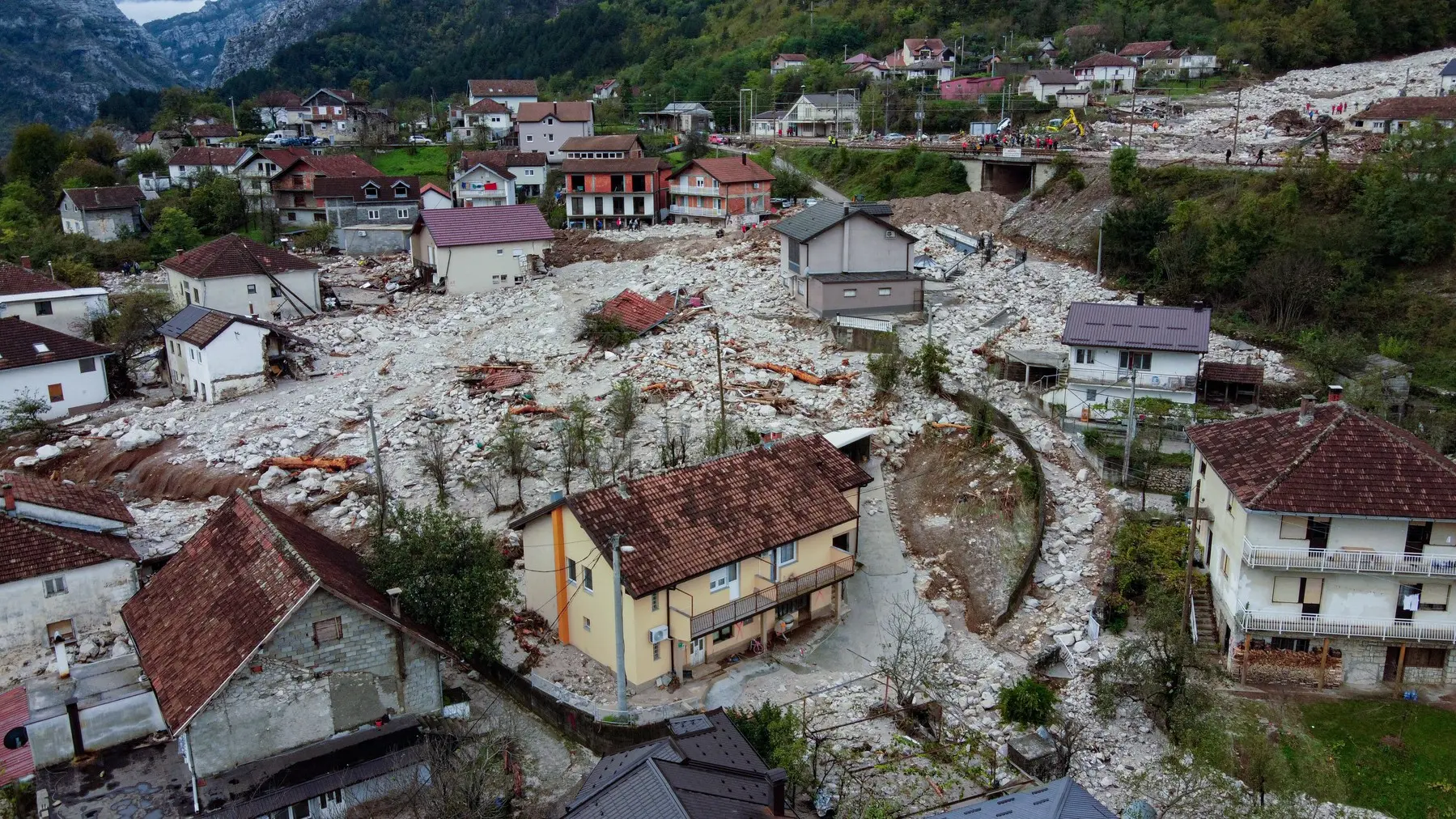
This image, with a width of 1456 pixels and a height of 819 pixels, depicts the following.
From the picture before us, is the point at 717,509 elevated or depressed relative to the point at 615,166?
depressed

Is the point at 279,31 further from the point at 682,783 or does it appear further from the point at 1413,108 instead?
the point at 682,783

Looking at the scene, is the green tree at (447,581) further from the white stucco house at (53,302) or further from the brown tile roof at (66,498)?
the white stucco house at (53,302)

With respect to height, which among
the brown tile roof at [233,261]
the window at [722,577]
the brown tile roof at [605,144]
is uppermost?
the brown tile roof at [605,144]

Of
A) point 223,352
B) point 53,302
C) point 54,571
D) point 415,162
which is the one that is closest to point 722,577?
point 54,571

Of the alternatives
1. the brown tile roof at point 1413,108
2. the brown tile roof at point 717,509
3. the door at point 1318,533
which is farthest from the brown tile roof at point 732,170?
the door at point 1318,533

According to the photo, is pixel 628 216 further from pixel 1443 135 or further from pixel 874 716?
pixel 874 716

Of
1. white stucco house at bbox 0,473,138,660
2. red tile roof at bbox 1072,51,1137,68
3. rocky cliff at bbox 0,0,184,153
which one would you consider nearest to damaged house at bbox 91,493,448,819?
white stucco house at bbox 0,473,138,660
